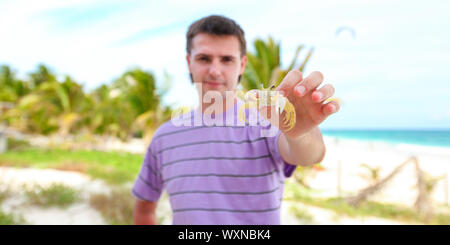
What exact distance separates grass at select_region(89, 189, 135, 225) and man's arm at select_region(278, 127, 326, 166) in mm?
3087

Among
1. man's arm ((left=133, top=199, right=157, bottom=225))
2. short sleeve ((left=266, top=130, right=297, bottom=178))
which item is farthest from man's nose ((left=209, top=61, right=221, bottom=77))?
man's arm ((left=133, top=199, right=157, bottom=225))

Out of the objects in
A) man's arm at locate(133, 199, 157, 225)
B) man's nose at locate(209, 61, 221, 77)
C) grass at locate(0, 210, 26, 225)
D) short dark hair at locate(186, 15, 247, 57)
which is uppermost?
short dark hair at locate(186, 15, 247, 57)

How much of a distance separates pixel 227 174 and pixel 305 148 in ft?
1.01

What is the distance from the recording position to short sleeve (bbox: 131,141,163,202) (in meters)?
1.30

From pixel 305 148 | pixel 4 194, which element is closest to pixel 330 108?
pixel 305 148

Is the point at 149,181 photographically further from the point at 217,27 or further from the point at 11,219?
the point at 11,219

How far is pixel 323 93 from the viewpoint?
0.59m

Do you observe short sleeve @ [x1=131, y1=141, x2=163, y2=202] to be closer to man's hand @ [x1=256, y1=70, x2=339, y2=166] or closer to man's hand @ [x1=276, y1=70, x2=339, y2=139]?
man's hand @ [x1=256, y1=70, x2=339, y2=166]

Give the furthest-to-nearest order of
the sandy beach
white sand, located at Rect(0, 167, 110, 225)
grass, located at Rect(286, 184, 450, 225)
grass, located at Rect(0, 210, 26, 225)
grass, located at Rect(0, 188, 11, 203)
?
grass, located at Rect(0, 188, 11, 203)
grass, located at Rect(286, 184, 450, 225)
the sandy beach
white sand, located at Rect(0, 167, 110, 225)
grass, located at Rect(0, 210, 26, 225)

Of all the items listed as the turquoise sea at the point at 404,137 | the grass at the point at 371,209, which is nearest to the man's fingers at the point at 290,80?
the grass at the point at 371,209

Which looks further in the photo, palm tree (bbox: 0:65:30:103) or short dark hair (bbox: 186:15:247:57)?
palm tree (bbox: 0:65:30:103)

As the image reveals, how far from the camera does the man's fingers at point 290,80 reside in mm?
576

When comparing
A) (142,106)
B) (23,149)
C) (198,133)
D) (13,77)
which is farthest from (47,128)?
(198,133)
